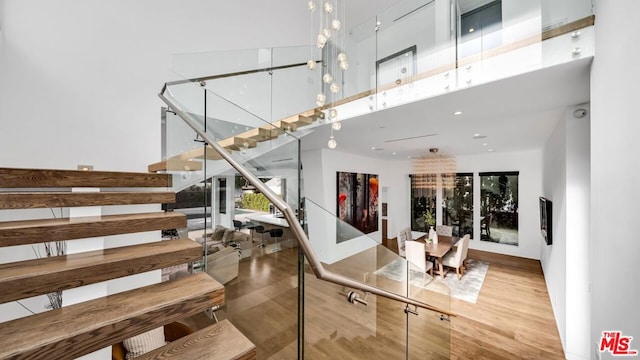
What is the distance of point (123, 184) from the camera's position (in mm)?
1982

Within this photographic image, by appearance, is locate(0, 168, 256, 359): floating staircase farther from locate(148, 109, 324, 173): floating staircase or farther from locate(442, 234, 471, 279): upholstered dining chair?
locate(442, 234, 471, 279): upholstered dining chair

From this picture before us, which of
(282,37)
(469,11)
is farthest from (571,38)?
(282,37)

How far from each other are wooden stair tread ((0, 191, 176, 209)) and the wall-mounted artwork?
4401 mm

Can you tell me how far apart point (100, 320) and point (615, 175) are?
2782 mm

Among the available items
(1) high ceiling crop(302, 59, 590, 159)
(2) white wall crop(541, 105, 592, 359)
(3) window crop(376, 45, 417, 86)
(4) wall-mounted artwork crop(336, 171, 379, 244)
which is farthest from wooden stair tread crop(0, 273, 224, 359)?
(4) wall-mounted artwork crop(336, 171, 379, 244)

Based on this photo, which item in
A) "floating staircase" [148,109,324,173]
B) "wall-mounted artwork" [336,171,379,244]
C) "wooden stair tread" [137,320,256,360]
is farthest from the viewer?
"wall-mounted artwork" [336,171,379,244]

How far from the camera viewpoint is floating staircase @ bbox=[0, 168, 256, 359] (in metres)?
0.93

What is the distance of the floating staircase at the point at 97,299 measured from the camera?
93 centimetres

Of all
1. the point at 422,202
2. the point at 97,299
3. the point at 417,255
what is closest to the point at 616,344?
the point at 97,299

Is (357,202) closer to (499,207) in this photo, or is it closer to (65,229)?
(499,207)

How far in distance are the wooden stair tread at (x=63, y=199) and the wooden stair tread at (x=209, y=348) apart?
45.3 inches

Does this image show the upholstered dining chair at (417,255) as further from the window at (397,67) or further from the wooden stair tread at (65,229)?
the wooden stair tread at (65,229)

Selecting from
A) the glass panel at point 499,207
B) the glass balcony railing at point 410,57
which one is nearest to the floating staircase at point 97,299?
the glass balcony railing at point 410,57

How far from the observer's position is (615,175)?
1.38 meters
